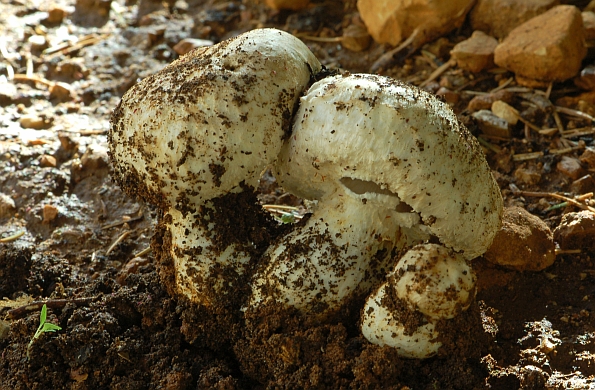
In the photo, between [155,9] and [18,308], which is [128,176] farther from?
[155,9]

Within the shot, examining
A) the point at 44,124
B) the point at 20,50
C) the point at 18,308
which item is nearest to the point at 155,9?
the point at 20,50

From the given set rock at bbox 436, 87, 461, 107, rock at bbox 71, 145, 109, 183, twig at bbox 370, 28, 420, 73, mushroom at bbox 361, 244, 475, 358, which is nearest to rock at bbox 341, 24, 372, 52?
twig at bbox 370, 28, 420, 73

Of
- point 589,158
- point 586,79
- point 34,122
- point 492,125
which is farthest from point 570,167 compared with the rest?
point 34,122

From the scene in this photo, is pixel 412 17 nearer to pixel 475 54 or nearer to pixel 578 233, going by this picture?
pixel 475 54

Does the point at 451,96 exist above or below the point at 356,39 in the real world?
above

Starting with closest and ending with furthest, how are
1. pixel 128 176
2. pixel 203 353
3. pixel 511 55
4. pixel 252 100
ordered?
1. pixel 252 100
2. pixel 128 176
3. pixel 203 353
4. pixel 511 55

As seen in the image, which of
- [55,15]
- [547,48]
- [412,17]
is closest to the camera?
[547,48]
